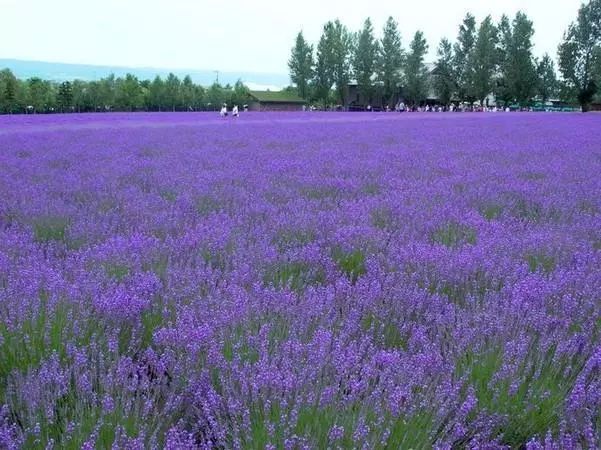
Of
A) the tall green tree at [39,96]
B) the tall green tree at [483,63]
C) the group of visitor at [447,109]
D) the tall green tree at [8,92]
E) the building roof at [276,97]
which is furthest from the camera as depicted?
the building roof at [276,97]

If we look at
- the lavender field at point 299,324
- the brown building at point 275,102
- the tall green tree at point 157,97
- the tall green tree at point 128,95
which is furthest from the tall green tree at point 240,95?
the lavender field at point 299,324

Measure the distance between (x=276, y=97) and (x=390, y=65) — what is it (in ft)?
63.5

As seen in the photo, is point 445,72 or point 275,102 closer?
point 445,72

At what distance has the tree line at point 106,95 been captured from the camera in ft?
163

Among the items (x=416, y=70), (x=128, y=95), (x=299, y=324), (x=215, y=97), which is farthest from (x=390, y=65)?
(x=299, y=324)

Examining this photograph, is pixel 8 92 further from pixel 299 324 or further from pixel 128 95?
pixel 299 324

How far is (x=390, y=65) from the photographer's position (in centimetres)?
6519

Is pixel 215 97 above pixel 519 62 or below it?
below

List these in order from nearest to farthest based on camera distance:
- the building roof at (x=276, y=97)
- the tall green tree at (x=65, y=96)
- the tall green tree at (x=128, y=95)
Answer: the tall green tree at (x=65, y=96)
the tall green tree at (x=128, y=95)
the building roof at (x=276, y=97)

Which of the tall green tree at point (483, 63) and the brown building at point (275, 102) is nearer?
the tall green tree at point (483, 63)

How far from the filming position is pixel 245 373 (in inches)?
73.2

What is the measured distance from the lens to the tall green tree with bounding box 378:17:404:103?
65.4m

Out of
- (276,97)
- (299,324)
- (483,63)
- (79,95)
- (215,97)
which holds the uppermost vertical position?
(483,63)

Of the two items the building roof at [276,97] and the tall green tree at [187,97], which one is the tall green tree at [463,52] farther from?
the tall green tree at [187,97]
